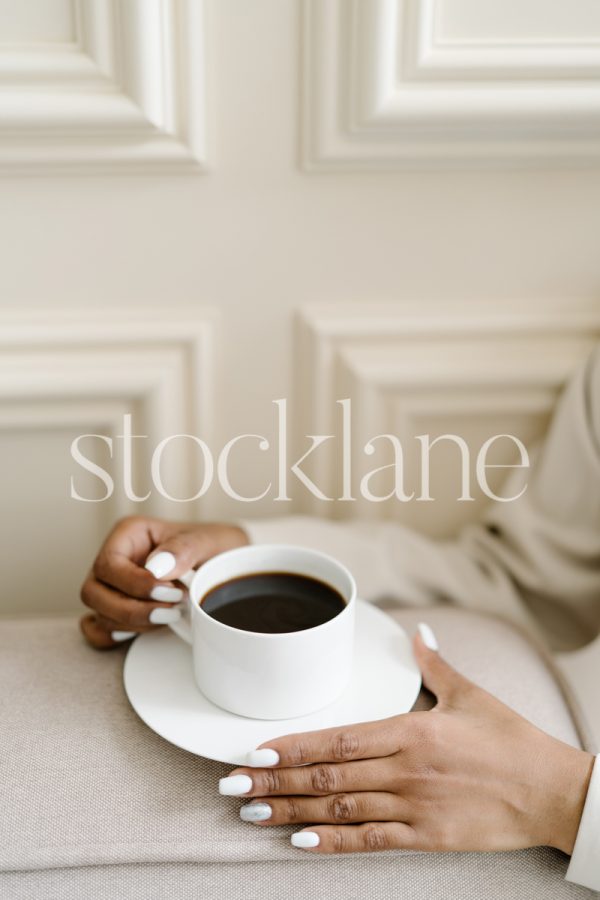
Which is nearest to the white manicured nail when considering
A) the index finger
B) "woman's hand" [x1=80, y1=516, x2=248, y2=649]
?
"woman's hand" [x1=80, y1=516, x2=248, y2=649]

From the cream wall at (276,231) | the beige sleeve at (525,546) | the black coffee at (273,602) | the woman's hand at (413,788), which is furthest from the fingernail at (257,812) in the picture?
the cream wall at (276,231)

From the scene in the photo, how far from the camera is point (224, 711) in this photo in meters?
0.58

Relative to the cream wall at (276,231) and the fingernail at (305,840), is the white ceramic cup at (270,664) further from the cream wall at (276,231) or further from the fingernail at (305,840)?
the cream wall at (276,231)

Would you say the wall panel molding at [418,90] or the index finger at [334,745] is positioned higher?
the wall panel molding at [418,90]

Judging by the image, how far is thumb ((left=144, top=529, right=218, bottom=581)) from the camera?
638mm

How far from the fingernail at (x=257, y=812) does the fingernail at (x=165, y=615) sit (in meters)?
0.15

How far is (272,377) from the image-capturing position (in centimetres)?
83

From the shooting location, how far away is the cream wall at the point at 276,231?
2.33 ft

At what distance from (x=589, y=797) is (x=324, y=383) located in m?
0.42

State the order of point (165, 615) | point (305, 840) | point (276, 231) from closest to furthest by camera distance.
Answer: point (305, 840) → point (165, 615) → point (276, 231)

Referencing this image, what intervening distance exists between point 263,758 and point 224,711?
0.19 feet

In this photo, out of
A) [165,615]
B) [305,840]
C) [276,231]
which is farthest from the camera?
[276,231]

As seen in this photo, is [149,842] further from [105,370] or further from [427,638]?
[105,370]

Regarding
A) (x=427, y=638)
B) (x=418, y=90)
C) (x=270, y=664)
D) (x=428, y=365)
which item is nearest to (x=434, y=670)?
(x=427, y=638)
